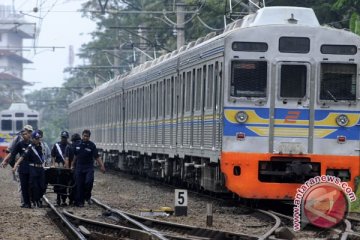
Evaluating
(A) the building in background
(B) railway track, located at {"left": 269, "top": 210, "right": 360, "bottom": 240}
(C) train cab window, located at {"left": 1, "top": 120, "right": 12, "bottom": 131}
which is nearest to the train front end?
(B) railway track, located at {"left": 269, "top": 210, "right": 360, "bottom": 240}

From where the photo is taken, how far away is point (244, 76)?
1823cm

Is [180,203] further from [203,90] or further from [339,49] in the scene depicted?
[339,49]

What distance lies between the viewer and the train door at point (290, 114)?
1816 centimetres

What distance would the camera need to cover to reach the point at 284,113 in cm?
1820

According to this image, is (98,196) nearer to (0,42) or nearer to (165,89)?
(165,89)

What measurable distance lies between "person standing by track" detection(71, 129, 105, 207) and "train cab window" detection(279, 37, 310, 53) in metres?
4.13

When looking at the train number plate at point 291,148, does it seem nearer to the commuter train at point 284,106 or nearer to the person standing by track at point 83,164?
the commuter train at point 284,106

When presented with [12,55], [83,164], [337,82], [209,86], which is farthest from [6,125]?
[12,55]

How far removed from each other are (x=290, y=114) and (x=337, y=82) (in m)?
0.95

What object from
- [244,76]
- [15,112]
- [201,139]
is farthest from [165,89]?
[15,112]

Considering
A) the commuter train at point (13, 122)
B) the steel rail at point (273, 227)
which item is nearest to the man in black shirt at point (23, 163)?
the steel rail at point (273, 227)

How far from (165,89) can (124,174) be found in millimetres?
13215

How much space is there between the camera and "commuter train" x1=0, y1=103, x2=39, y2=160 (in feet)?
173

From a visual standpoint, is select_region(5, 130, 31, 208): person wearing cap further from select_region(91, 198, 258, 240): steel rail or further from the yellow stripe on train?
the yellow stripe on train
